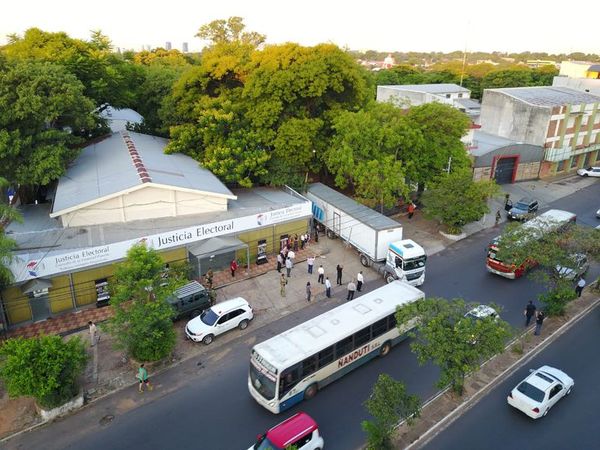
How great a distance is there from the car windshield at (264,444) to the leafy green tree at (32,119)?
18.9 m

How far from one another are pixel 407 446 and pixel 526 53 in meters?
219

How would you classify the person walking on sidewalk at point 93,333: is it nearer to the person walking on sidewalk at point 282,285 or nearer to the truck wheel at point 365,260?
the person walking on sidewalk at point 282,285

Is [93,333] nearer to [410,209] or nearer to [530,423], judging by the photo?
[530,423]

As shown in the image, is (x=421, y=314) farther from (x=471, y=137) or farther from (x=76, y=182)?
(x=471, y=137)

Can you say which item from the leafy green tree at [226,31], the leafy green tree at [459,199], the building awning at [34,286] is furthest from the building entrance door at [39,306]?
the leafy green tree at [226,31]

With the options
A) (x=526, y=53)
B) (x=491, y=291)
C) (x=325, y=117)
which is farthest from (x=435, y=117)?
(x=526, y=53)

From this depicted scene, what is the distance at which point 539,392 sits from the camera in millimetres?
14977

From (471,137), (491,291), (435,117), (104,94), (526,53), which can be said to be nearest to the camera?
(491,291)

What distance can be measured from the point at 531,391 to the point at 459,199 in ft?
51.3

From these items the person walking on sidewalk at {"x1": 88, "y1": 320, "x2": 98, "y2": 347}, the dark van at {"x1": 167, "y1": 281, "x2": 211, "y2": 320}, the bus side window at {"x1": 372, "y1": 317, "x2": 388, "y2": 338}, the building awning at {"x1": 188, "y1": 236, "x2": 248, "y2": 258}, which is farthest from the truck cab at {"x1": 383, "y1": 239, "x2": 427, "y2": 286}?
the person walking on sidewalk at {"x1": 88, "y1": 320, "x2": 98, "y2": 347}

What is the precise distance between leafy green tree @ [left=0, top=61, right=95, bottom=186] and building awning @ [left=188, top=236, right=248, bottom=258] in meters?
8.85

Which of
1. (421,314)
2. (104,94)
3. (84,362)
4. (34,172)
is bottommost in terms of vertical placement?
(84,362)

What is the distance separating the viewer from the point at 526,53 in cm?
19400

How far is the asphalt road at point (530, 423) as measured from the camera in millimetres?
14086
